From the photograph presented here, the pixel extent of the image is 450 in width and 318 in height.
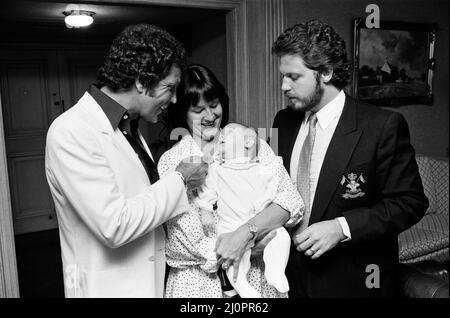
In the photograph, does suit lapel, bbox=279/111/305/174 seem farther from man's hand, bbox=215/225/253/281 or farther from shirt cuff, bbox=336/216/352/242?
man's hand, bbox=215/225/253/281

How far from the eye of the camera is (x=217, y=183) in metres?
1.73

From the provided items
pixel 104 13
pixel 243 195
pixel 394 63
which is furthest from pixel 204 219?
pixel 104 13

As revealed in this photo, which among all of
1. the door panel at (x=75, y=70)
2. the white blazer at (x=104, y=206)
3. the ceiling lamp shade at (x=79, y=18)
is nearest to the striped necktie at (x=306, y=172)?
the white blazer at (x=104, y=206)

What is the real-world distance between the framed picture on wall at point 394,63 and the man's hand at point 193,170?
2803mm

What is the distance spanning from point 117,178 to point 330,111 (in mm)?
975

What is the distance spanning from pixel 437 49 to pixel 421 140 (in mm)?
1022

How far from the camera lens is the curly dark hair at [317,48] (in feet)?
6.09

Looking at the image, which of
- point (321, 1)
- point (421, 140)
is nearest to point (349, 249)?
point (321, 1)

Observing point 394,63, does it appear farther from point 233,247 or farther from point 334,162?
point 233,247

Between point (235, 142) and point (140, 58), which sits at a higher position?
point (140, 58)

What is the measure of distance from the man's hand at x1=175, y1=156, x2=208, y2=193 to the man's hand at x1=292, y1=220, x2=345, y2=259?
0.46 m

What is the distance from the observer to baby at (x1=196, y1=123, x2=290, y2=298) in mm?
1688

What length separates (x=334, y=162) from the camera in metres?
1.79
